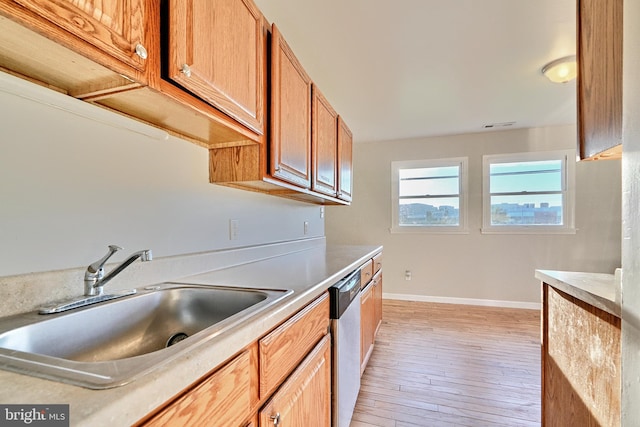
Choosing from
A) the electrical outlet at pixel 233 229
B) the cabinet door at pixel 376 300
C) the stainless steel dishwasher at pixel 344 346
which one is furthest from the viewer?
the cabinet door at pixel 376 300

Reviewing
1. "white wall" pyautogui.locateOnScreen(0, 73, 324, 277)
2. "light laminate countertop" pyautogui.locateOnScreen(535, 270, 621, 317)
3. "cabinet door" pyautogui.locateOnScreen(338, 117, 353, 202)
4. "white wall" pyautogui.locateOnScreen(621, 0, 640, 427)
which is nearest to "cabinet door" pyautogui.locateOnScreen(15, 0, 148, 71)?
"white wall" pyautogui.locateOnScreen(0, 73, 324, 277)

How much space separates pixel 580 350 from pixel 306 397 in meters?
0.99

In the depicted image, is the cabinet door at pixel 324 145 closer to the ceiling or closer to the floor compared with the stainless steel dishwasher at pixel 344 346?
closer to the ceiling

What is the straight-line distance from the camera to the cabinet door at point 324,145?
1.94m

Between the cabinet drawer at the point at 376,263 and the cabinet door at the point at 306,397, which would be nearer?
the cabinet door at the point at 306,397

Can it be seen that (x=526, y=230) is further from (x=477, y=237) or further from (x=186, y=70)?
(x=186, y=70)

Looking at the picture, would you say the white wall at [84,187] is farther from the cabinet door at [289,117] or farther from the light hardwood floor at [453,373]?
the light hardwood floor at [453,373]

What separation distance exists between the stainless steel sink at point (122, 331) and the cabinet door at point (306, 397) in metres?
0.27

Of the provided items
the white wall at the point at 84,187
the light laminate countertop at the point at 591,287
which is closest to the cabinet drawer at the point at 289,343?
the white wall at the point at 84,187

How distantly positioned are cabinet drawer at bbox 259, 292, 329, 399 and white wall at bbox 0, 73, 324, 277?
66 centimetres

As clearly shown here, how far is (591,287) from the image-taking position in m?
1.00

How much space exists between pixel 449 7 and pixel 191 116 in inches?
62.8

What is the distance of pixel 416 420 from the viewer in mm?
1691

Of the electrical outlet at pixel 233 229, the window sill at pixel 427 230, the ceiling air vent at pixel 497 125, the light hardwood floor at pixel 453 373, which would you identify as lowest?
the light hardwood floor at pixel 453 373
